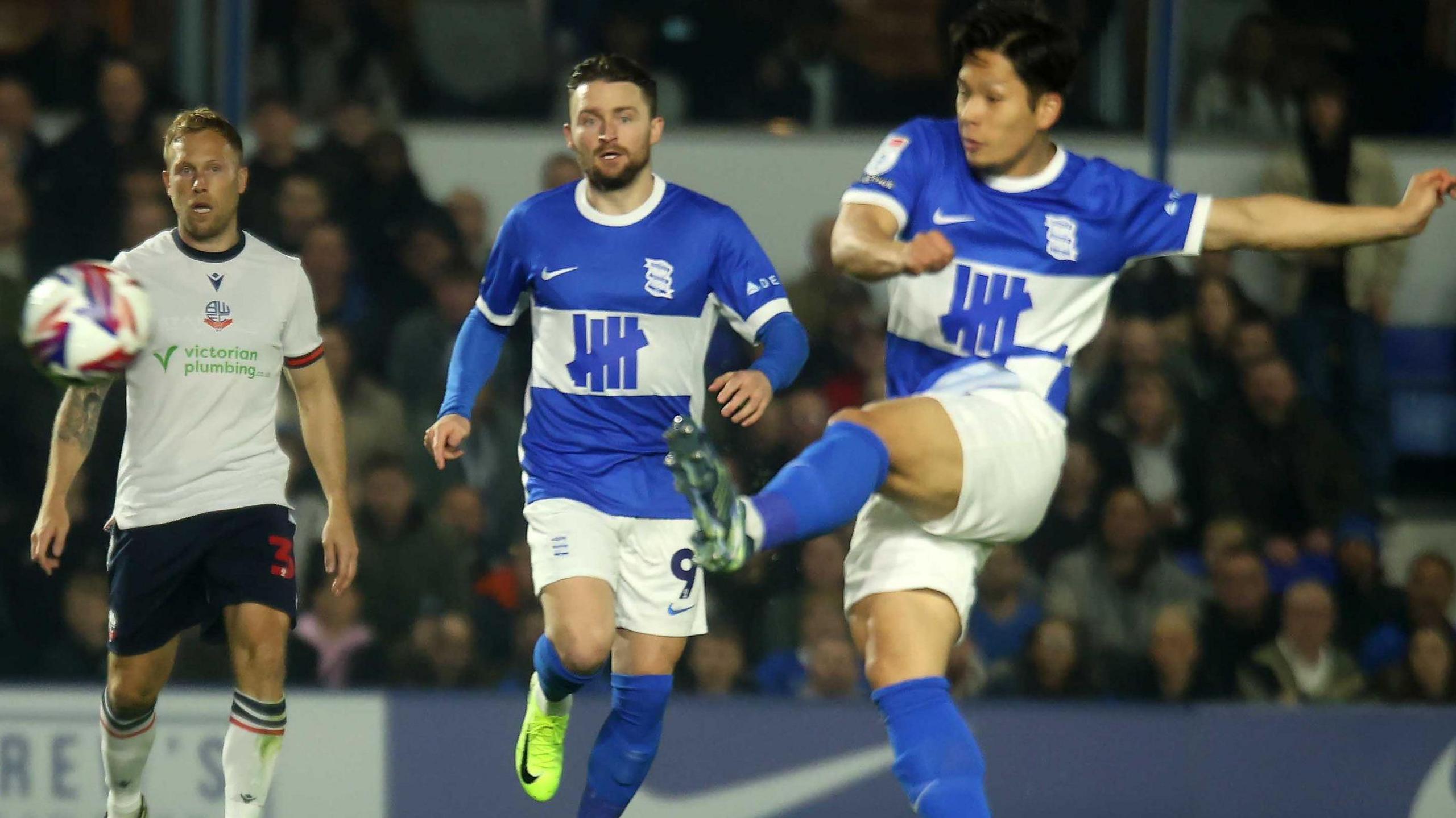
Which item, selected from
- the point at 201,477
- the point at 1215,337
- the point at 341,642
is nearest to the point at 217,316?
the point at 201,477

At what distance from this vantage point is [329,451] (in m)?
5.11

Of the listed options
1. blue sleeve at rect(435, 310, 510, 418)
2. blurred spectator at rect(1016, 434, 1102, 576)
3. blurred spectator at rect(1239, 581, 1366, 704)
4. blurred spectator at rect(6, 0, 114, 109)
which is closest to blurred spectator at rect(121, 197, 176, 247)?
blurred spectator at rect(6, 0, 114, 109)

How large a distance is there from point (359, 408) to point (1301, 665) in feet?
12.3

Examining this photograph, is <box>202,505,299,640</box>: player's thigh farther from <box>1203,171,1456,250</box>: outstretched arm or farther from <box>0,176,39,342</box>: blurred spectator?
<box>0,176,39,342</box>: blurred spectator

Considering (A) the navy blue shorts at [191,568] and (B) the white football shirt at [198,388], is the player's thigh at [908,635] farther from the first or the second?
(B) the white football shirt at [198,388]

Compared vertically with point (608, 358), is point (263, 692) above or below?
below

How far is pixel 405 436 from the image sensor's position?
7.50m

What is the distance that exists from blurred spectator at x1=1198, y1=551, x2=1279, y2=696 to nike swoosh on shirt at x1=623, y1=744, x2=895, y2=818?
1.41 meters

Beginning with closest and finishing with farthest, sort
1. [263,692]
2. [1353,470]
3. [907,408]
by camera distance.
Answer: [907,408] < [263,692] < [1353,470]

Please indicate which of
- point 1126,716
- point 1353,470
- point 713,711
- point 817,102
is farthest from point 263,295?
point 1353,470

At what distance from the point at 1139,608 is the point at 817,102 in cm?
269

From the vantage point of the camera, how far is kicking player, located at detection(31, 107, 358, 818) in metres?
4.88

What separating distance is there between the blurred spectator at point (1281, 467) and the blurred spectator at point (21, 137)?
15.8ft

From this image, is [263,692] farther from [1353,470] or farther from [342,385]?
[1353,470]
